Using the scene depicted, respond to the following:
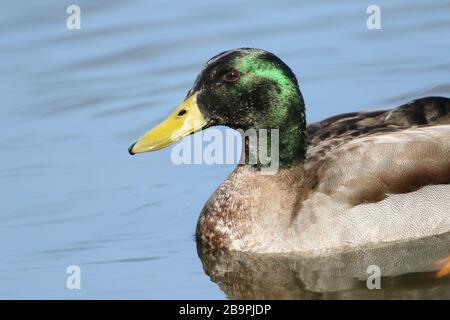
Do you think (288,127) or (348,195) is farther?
(288,127)

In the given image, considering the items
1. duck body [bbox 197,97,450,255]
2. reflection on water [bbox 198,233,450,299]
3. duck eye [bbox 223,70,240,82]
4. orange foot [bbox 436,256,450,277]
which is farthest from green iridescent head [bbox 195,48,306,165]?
orange foot [bbox 436,256,450,277]

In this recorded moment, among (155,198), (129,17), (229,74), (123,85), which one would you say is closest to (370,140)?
(229,74)

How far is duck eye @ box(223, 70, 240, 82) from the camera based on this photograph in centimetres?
1038

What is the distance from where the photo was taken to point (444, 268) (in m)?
10.0

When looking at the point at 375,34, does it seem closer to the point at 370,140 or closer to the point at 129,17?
the point at 129,17

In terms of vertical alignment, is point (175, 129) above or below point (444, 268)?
above

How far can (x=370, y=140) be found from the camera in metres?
10.5

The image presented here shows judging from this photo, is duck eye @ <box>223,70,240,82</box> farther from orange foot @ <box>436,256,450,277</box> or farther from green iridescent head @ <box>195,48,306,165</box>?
orange foot @ <box>436,256,450,277</box>

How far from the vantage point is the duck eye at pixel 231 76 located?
10.4 meters

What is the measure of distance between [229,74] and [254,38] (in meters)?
4.53

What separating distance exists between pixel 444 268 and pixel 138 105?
183 inches

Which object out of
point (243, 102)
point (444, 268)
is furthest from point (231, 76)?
point (444, 268)

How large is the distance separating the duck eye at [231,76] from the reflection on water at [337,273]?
1380 mm

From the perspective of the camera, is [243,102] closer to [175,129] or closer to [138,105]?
[175,129]
